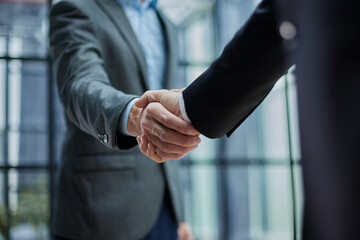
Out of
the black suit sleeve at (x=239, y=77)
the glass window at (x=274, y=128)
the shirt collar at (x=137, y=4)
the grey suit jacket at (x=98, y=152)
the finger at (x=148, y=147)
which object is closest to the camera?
the black suit sleeve at (x=239, y=77)

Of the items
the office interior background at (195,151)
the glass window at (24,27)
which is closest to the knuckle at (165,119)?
the office interior background at (195,151)

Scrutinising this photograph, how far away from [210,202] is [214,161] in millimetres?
354

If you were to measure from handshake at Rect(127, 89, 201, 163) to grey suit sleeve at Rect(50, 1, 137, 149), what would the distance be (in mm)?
44

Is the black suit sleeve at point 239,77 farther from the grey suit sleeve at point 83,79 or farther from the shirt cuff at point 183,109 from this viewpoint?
the grey suit sleeve at point 83,79

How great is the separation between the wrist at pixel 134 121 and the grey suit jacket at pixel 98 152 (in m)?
0.19

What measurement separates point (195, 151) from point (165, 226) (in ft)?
7.56

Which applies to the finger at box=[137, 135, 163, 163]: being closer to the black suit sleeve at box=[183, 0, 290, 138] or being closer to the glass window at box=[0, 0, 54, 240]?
the black suit sleeve at box=[183, 0, 290, 138]

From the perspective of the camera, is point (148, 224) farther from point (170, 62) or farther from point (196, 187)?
point (196, 187)

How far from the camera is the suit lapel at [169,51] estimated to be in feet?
5.24

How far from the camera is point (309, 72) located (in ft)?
1.84

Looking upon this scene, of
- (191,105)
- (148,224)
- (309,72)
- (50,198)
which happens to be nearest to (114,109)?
(191,105)

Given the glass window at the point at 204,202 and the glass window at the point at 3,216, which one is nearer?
the glass window at the point at 3,216

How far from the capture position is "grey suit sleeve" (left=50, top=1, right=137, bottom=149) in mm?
1203

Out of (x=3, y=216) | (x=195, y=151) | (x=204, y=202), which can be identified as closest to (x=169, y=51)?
(x=3, y=216)
